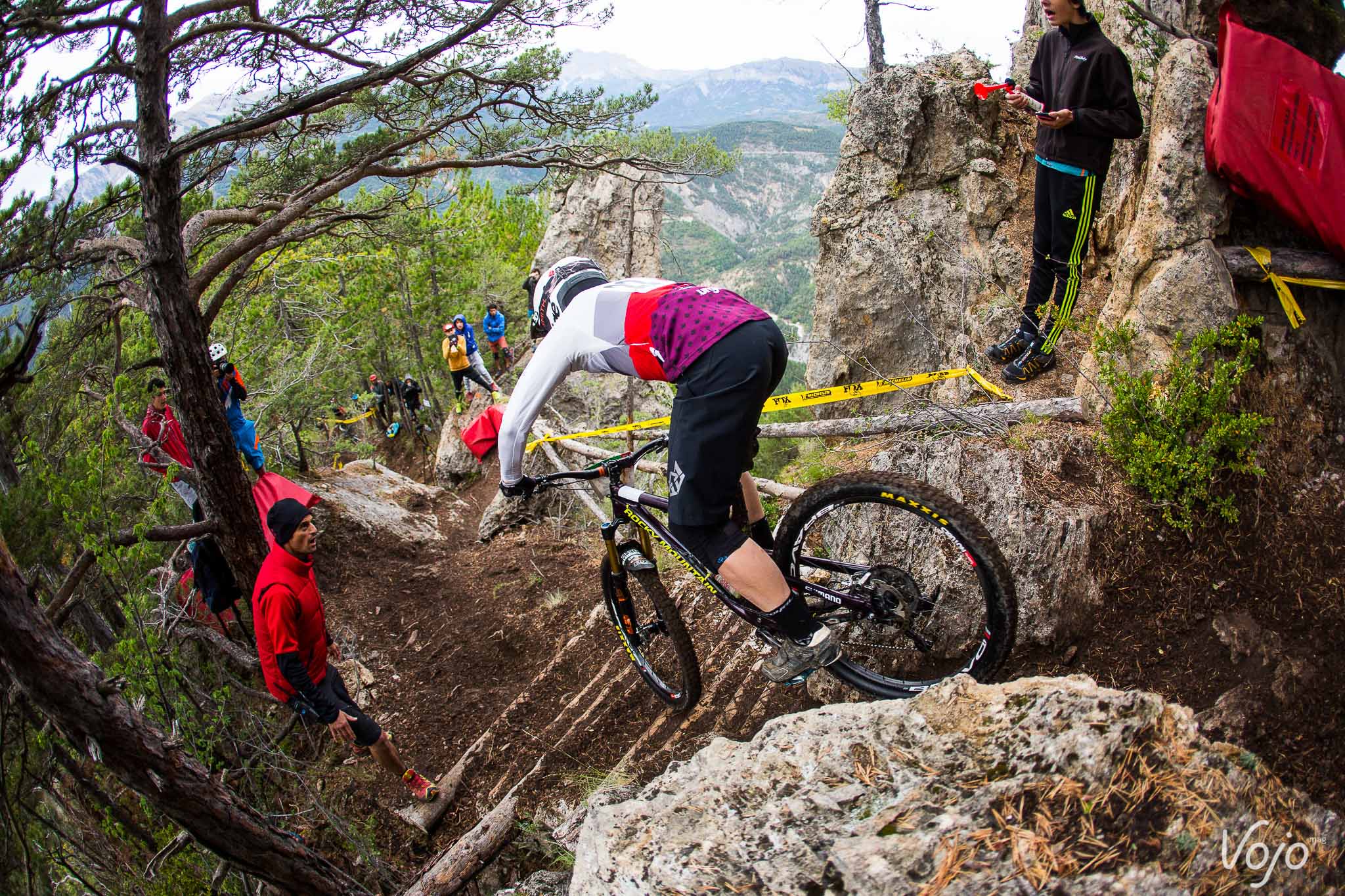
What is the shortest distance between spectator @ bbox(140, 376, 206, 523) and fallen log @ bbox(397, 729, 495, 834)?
147 inches

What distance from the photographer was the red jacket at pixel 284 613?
4.68 metres

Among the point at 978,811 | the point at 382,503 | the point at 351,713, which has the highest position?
the point at 978,811

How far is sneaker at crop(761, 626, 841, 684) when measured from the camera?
3240 millimetres

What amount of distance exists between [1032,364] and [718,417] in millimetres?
2980

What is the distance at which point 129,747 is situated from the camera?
3525 millimetres

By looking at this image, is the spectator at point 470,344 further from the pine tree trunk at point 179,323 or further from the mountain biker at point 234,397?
the pine tree trunk at point 179,323

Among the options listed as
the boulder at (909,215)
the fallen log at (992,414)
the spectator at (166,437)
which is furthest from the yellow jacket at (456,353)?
the fallen log at (992,414)

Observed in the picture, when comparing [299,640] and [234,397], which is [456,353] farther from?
[299,640]

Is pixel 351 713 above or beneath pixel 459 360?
beneath

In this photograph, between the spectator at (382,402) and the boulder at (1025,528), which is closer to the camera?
the boulder at (1025,528)

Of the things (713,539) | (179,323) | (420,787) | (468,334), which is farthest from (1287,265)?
(468,334)

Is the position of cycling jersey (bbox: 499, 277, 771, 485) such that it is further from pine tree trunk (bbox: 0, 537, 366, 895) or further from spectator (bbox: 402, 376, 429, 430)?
spectator (bbox: 402, 376, 429, 430)

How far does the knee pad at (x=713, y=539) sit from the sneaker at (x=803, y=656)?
A: 510 millimetres

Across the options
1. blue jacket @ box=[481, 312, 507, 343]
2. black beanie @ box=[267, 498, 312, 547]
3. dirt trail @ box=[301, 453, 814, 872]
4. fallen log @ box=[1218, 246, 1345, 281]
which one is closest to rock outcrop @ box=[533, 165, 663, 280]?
blue jacket @ box=[481, 312, 507, 343]
